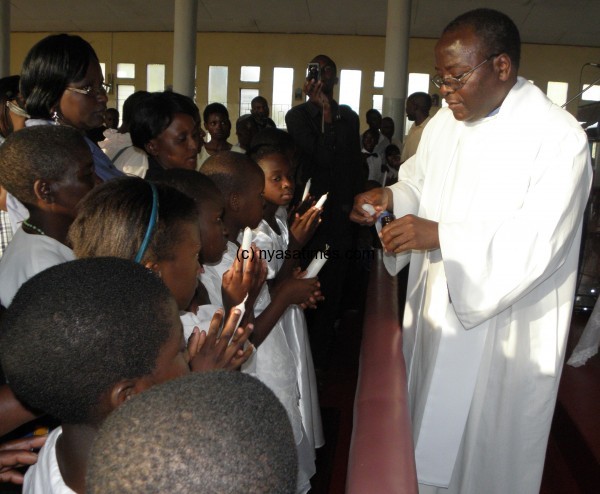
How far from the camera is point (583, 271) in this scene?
205 inches

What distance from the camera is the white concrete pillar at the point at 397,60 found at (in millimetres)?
11531

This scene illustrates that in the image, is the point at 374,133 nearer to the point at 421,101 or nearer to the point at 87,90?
the point at 421,101

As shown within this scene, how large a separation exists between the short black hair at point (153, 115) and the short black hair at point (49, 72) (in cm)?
39

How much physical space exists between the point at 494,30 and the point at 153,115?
1.53 meters

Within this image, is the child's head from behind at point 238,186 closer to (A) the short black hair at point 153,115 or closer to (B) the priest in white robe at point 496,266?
(A) the short black hair at point 153,115

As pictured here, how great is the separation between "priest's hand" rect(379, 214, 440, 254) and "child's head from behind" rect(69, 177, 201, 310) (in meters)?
0.90

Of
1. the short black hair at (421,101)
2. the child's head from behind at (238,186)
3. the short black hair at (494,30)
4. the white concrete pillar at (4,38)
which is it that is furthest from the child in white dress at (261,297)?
the white concrete pillar at (4,38)

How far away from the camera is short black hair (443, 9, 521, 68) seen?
2.43 m

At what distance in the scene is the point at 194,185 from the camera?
2188mm

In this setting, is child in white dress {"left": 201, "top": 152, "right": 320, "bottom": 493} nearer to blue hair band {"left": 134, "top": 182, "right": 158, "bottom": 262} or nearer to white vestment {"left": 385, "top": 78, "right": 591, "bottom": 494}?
white vestment {"left": 385, "top": 78, "right": 591, "bottom": 494}

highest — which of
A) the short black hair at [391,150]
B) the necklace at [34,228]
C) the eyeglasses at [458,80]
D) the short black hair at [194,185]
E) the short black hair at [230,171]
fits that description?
the short black hair at [391,150]

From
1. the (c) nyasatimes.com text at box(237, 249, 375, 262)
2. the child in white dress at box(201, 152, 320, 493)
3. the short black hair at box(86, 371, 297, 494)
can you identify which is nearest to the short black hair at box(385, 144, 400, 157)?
the (c) nyasatimes.com text at box(237, 249, 375, 262)

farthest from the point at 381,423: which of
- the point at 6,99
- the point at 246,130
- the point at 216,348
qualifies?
the point at 246,130

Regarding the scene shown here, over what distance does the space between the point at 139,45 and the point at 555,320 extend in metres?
17.3
